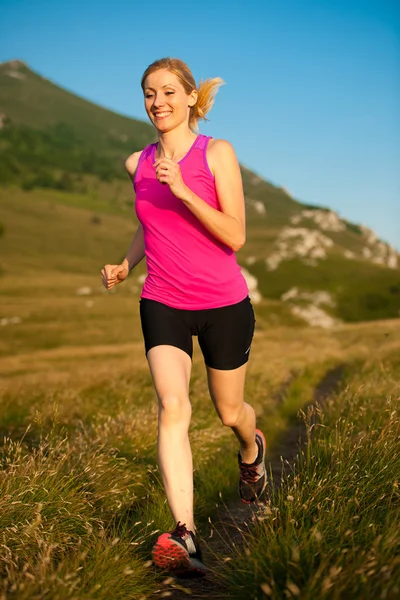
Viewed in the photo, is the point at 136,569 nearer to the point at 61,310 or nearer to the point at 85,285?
the point at 61,310

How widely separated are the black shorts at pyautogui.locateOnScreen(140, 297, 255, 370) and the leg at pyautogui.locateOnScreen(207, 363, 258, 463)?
71mm

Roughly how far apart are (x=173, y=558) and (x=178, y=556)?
0.10 feet

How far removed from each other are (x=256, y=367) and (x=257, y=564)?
40.2 ft

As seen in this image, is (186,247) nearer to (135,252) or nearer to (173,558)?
(135,252)

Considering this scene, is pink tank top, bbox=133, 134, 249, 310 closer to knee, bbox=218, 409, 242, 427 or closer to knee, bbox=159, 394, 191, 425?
knee, bbox=159, 394, 191, 425

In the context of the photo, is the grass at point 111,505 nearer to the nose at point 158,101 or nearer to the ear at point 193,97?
the nose at point 158,101

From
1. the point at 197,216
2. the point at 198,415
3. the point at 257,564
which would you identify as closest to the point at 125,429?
the point at 198,415

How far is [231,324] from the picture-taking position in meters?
4.85

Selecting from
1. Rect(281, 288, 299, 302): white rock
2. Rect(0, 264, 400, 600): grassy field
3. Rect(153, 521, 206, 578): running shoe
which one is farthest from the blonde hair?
Rect(281, 288, 299, 302): white rock

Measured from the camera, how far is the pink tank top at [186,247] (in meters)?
4.64

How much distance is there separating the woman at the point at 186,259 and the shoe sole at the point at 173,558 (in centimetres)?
47

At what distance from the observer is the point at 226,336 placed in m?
4.86

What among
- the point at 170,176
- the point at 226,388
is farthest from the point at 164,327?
the point at 170,176

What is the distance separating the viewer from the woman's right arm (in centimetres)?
517
